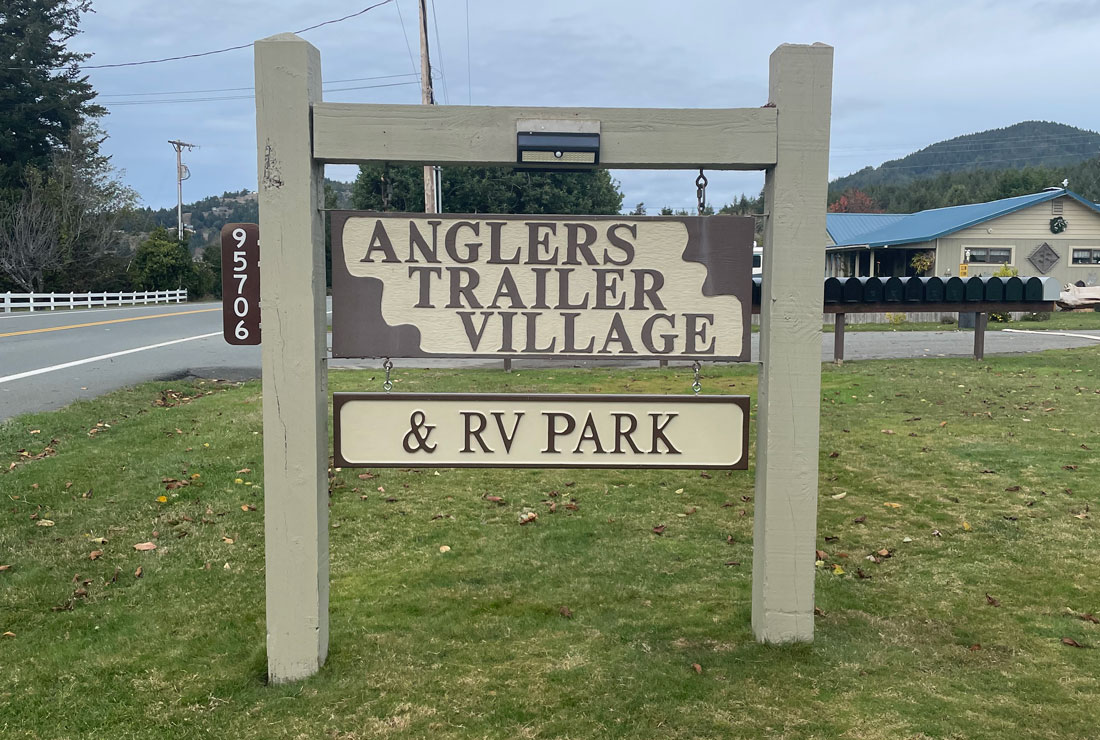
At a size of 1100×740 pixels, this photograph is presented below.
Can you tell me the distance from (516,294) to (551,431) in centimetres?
58

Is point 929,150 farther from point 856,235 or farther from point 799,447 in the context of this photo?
point 799,447

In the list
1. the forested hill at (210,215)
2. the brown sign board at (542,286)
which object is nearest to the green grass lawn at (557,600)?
the brown sign board at (542,286)

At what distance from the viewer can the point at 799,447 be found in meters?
3.37

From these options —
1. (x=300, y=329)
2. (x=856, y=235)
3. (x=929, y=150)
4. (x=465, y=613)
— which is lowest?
(x=465, y=613)

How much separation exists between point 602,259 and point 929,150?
217 m

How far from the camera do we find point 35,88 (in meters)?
45.2

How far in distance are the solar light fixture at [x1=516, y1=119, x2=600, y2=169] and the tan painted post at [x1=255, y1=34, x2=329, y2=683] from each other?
817 millimetres

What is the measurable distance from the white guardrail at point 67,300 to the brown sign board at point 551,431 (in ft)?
96.6

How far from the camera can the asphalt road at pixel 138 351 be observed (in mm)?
10781

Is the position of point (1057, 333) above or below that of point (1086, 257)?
below

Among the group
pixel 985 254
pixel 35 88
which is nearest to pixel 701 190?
pixel 985 254

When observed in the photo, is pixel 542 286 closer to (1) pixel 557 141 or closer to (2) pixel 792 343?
(1) pixel 557 141

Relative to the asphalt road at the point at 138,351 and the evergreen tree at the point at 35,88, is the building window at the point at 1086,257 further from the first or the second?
the evergreen tree at the point at 35,88

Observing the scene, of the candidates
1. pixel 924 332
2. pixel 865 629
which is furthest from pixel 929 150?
pixel 865 629
